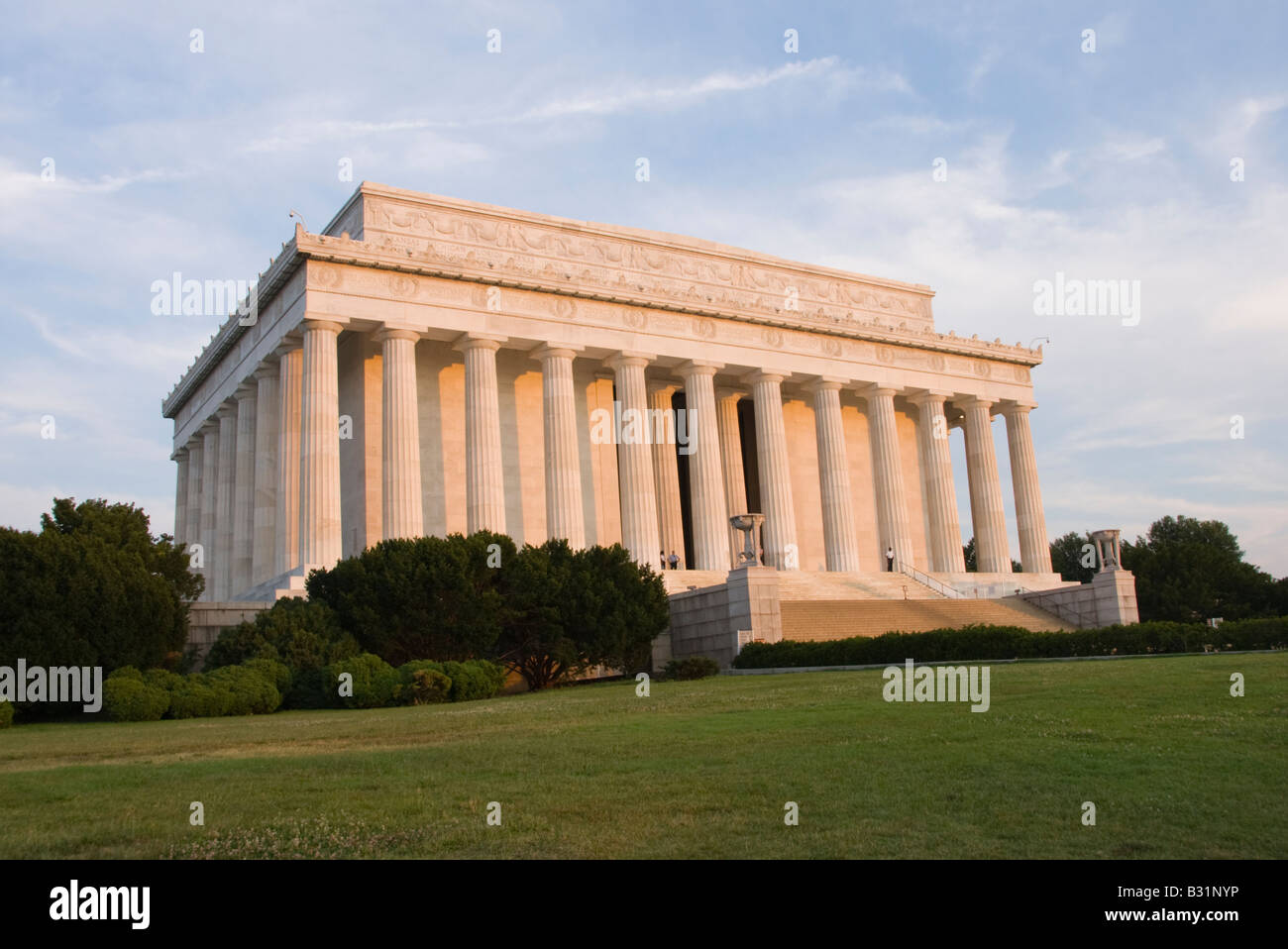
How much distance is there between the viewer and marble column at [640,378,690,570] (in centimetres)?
6025

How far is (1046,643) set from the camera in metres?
31.5

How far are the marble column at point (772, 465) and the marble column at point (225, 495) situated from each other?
91.2 feet

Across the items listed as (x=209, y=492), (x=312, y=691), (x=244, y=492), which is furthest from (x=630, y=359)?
(x=312, y=691)

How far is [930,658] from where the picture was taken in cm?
3192

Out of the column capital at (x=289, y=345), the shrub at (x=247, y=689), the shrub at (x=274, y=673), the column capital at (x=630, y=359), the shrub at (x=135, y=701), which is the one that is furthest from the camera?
the column capital at (x=630, y=359)

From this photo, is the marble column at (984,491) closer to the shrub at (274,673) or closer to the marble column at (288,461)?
the marble column at (288,461)

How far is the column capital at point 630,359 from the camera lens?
55.3 metres

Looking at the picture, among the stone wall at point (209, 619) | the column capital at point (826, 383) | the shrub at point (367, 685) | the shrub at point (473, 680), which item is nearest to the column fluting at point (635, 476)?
the column capital at point (826, 383)

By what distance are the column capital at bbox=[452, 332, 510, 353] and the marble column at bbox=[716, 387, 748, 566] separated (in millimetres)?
15113

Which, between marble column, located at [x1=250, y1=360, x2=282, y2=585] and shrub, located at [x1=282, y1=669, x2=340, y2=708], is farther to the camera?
marble column, located at [x1=250, y1=360, x2=282, y2=585]

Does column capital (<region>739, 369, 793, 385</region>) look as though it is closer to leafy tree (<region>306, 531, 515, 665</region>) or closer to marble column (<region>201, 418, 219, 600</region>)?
leafy tree (<region>306, 531, 515, 665</region>)

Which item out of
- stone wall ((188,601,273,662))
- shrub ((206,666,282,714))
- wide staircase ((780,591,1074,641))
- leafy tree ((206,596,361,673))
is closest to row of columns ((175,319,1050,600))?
stone wall ((188,601,273,662))
